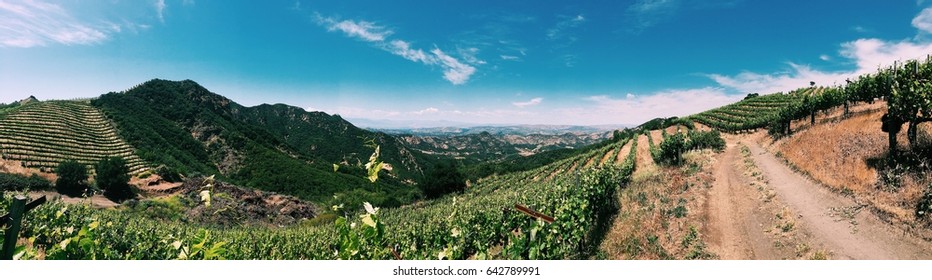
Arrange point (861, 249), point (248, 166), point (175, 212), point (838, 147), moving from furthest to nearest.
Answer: point (248, 166) → point (175, 212) → point (838, 147) → point (861, 249)

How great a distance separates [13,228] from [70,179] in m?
68.0

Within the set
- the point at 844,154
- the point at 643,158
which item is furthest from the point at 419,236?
the point at 643,158

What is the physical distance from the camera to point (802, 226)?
1337cm

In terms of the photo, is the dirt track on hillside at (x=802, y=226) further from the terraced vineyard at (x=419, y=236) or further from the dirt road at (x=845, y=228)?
the terraced vineyard at (x=419, y=236)

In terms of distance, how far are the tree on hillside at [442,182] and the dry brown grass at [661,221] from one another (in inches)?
1775

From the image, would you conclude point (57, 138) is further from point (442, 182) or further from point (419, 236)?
point (419, 236)

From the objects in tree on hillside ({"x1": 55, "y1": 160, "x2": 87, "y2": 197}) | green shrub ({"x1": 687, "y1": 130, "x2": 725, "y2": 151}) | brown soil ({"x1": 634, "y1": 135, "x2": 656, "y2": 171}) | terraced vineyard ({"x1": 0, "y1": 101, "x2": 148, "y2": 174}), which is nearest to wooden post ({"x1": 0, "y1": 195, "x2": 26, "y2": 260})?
brown soil ({"x1": 634, "y1": 135, "x2": 656, "y2": 171})

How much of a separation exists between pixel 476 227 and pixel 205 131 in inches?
5427

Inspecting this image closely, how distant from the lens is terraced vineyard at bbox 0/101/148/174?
2219 inches

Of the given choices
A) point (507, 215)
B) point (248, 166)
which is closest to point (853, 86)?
point (507, 215)

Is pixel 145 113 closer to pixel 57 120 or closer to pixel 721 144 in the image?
pixel 57 120

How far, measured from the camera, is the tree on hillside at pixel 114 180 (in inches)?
2073

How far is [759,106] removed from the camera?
251 feet

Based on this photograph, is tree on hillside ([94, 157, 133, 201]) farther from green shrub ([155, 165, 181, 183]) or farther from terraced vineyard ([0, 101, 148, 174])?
green shrub ([155, 165, 181, 183])
